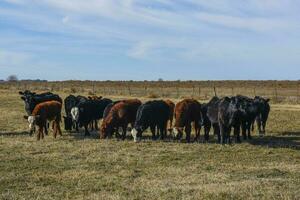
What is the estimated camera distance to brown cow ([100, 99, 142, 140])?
814 inches

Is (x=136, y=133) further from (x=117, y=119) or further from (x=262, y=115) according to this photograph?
(x=262, y=115)

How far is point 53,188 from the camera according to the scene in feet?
37.9

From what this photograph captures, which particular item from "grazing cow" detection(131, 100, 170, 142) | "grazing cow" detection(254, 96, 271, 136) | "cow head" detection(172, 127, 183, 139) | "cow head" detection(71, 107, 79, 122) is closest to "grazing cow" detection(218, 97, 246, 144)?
"cow head" detection(172, 127, 183, 139)

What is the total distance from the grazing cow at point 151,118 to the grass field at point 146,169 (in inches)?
29.1

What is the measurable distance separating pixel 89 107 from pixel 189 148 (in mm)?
7080

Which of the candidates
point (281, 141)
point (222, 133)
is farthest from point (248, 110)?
point (281, 141)

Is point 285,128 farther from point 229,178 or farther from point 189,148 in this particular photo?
point 229,178

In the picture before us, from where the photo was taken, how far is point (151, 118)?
2030 cm

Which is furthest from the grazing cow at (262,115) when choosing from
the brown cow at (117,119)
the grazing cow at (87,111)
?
the grazing cow at (87,111)

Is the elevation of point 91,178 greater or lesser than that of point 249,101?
lesser

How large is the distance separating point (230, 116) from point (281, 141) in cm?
252

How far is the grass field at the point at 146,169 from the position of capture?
36.1ft

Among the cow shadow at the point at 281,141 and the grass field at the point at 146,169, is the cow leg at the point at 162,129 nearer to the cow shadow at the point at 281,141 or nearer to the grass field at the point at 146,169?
the grass field at the point at 146,169

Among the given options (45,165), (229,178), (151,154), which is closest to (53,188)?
(45,165)
